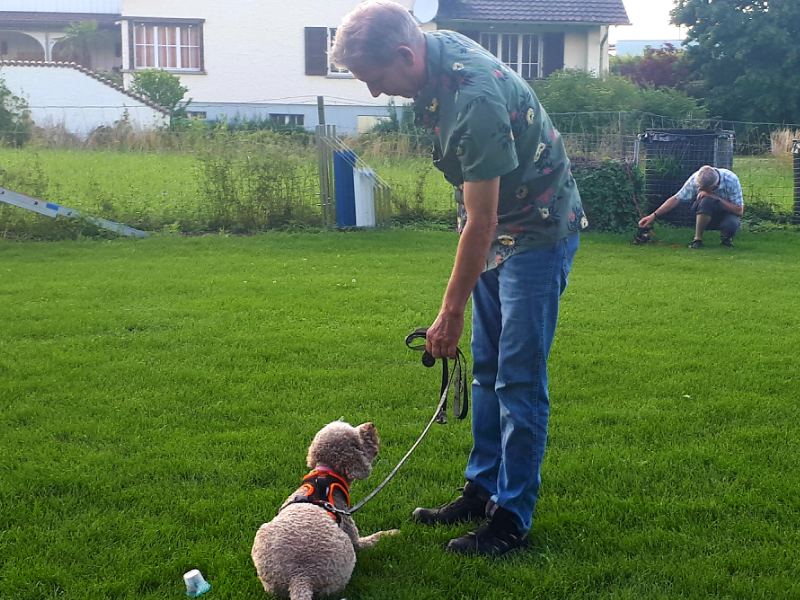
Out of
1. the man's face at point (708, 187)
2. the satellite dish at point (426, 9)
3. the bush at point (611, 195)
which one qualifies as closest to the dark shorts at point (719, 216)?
the man's face at point (708, 187)

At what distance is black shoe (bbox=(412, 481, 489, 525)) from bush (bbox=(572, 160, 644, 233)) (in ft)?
28.5

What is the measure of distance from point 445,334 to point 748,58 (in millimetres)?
32701

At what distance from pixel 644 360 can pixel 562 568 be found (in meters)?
2.72

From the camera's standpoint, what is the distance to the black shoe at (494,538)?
2990 millimetres

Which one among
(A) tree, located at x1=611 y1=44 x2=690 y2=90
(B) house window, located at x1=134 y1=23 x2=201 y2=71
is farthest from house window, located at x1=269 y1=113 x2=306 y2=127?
(A) tree, located at x1=611 y1=44 x2=690 y2=90

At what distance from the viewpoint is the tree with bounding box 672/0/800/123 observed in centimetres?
3080

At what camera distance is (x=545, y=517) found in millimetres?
3258

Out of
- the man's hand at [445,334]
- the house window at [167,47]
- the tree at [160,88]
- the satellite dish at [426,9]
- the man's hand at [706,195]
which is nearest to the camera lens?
the man's hand at [445,334]

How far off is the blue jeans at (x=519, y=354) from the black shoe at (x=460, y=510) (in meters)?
0.15

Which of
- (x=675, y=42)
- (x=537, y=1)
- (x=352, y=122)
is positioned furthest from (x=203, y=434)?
(x=675, y=42)

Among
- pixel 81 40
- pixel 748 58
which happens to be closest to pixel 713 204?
pixel 748 58

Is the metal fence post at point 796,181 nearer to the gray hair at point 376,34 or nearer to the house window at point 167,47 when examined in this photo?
the gray hair at point 376,34

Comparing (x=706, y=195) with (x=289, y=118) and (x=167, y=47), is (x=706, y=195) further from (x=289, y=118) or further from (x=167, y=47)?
(x=167, y=47)

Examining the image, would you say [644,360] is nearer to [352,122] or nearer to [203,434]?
[203,434]
